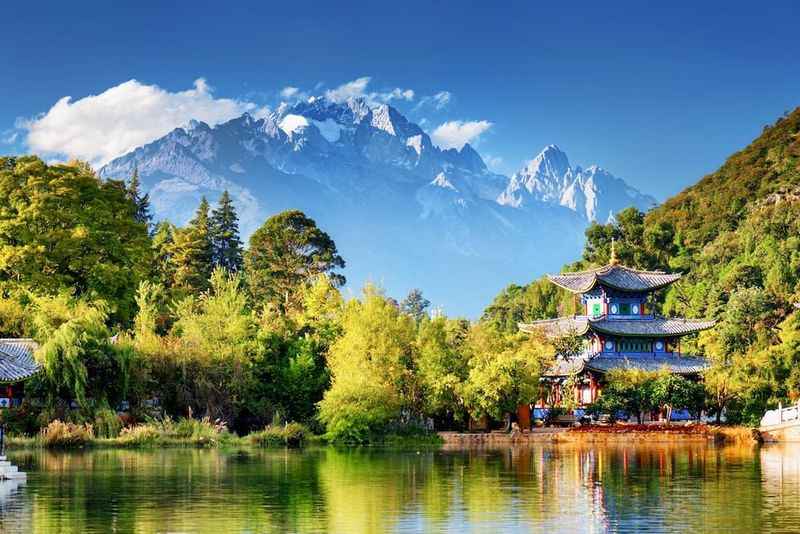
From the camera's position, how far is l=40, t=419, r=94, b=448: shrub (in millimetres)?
34844

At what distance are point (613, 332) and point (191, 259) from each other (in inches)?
951

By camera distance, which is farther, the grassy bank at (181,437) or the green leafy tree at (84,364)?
the green leafy tree at (84,364)

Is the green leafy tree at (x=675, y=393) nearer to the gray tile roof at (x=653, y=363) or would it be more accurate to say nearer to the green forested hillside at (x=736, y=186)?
the gray tile roof at (x=653, y=363)

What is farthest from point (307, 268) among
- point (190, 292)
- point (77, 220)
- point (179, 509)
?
point (179, 509)

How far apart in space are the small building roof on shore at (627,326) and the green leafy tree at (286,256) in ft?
57.1

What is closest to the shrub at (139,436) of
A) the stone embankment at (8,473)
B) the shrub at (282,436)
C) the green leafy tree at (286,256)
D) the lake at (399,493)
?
the shrub at (282,436)

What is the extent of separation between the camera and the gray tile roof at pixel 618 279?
52.0 meters

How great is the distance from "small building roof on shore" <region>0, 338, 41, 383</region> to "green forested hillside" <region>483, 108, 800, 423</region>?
80.1 ft

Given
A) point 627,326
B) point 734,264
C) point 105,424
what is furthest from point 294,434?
point 734,264

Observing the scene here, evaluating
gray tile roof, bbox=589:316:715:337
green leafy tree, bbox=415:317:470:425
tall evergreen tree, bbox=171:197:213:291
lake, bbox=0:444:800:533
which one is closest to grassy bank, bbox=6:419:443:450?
green leafy tree, bbox=415:317:470:425

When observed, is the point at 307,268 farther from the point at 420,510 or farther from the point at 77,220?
the point at 420,510

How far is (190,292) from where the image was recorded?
5881 cm

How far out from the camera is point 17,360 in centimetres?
3641

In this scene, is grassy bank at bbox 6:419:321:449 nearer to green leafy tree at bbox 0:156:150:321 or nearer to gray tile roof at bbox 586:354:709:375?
green leafy tree at bbox 0:156:150:321
